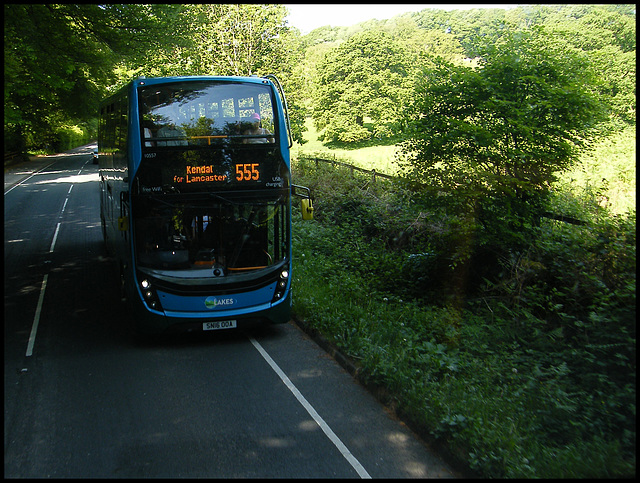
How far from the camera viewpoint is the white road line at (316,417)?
19.4 ft

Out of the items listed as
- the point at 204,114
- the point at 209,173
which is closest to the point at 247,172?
the point at 209,173

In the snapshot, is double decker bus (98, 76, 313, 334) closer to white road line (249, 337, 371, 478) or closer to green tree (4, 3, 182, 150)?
white road line (249, 337, 371, 478)

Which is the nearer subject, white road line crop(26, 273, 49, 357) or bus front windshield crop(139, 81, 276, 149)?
bus front windshield crop(139, 81, 276, 149)

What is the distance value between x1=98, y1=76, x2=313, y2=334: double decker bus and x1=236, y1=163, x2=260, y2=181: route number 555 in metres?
0.02

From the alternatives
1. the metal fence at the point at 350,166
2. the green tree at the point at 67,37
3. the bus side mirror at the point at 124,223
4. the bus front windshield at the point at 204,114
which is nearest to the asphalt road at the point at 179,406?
the bus side mirror at the point at 124,223

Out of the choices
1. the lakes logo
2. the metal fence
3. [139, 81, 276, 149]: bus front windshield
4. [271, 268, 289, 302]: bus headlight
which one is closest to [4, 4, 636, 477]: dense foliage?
[271, 268, 289, 302]: bus headlight

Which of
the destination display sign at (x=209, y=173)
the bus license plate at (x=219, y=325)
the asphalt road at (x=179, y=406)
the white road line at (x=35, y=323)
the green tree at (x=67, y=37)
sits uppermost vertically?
the green tree at (x=67, y=37)

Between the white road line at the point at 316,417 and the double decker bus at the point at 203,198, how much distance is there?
37.0 inches

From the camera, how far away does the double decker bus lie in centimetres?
888

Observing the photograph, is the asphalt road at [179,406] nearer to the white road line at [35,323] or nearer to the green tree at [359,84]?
the white road line at [35,323]

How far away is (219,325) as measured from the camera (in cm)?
945

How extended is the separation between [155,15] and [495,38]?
8.80 meters

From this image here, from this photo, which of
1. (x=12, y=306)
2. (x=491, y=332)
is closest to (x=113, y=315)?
(x=12, y=306)

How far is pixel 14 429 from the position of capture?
6746mm
